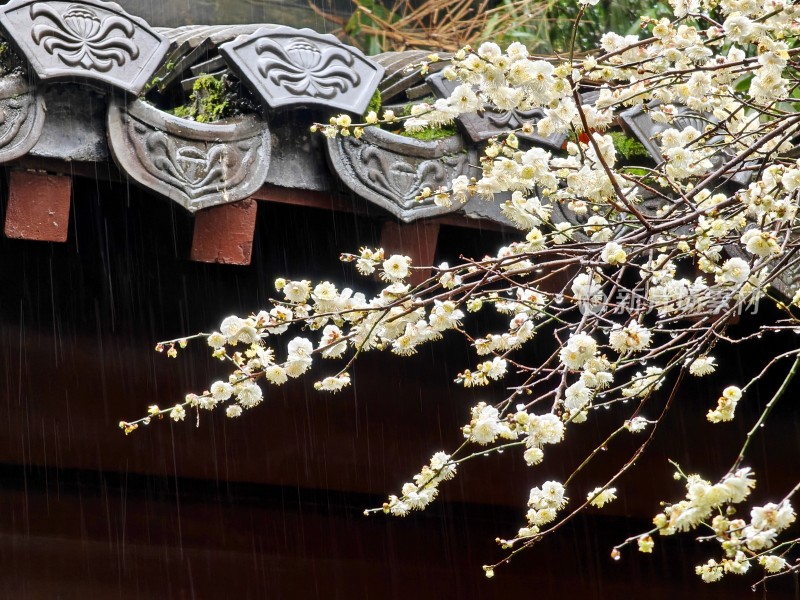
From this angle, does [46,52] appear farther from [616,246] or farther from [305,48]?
[616,246]

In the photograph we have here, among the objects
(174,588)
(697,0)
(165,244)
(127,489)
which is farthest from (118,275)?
(697,0)

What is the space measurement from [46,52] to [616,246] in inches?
42.4

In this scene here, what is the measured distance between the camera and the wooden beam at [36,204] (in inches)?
72.5

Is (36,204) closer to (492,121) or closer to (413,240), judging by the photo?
(413,240)

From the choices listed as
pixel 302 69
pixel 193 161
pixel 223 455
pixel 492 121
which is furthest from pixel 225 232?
pixel 223 455

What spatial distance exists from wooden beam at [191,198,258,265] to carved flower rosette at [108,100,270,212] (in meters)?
0.09

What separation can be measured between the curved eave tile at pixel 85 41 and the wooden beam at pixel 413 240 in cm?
63

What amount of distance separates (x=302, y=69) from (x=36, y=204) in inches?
23.4

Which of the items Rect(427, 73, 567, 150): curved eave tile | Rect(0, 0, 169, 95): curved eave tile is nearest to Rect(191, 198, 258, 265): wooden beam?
Rect(0, 0, 169, 95): curved eave tile

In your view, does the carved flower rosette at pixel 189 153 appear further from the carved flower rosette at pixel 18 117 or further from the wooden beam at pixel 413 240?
the wooden beam at pixel 413 240

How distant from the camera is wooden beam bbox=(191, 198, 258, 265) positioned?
1997 millimetres

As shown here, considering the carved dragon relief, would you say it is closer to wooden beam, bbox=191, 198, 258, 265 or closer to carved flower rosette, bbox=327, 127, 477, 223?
wooden beam, bbox=191, 198, 258, 265

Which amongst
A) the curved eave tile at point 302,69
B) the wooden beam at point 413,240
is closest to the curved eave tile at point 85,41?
the curved eave tile at point 302,69

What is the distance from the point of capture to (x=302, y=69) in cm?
197
